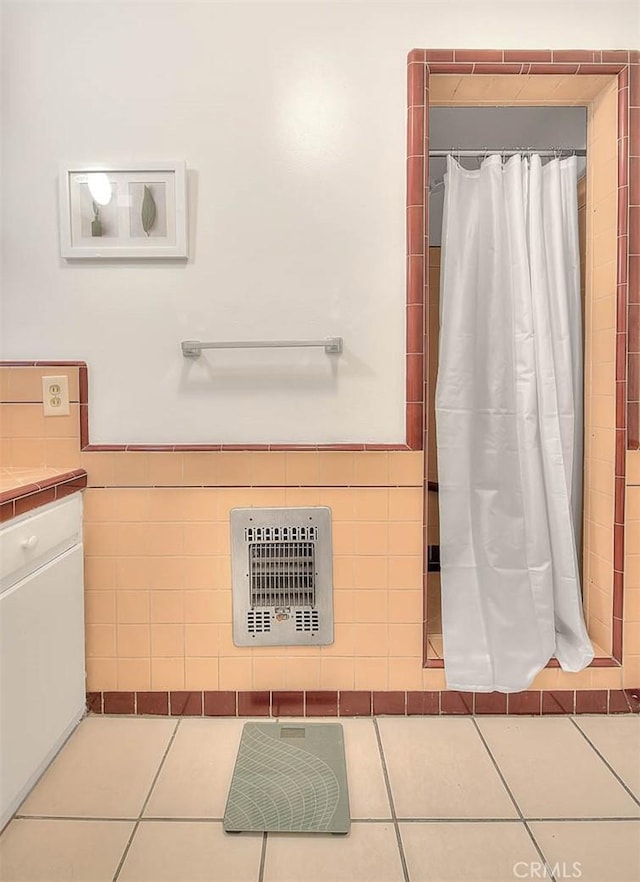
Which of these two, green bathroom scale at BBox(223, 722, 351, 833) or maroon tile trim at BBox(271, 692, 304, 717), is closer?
green bathroom scale at BBox(223, 722, 351, 833)

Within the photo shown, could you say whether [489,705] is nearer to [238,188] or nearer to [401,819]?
[401,819]

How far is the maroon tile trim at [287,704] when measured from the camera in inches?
81.0

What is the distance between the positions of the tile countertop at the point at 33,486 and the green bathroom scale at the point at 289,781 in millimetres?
920

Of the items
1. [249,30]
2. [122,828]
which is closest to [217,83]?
[249,30]

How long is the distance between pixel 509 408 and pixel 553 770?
1102 millimetres

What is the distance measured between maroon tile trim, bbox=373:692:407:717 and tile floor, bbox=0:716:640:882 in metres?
0.03

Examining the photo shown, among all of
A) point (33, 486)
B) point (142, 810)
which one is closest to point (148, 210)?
point (33, 486)

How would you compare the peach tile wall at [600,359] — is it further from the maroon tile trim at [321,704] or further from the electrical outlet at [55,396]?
the electrical outlet at [55,396]

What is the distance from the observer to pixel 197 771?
5.76 ft

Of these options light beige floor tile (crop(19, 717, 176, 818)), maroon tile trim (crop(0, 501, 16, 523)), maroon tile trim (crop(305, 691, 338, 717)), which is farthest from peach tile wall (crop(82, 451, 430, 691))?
maroon tile trim (crop(0, 501, 16, 523))

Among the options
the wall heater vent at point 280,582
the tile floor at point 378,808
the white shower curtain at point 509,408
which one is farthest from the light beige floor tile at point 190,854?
the white shower curtain at point 509,408

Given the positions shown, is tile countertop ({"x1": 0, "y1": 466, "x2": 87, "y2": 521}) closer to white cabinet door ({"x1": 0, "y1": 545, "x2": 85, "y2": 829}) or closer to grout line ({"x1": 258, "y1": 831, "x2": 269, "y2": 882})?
white cabinet door ({"x1": 0, "y1": 545, "x2": 85, "y2": 829})

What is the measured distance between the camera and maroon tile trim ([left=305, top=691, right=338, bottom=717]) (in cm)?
205

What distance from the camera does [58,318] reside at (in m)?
2.03
